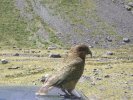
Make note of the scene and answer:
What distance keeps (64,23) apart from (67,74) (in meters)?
62.1

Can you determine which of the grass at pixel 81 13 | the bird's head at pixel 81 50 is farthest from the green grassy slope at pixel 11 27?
the bird's head at pixel 81 50

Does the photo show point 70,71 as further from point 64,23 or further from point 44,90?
point 64,23

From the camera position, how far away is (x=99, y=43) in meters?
63.8

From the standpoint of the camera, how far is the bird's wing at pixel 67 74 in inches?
335

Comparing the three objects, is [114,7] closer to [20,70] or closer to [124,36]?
[124,36]

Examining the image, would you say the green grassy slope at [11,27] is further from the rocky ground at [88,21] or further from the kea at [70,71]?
the kea at [70,71]

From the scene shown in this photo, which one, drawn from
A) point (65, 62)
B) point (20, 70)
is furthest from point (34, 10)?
point (65, 62)

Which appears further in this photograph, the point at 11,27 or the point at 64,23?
the point at 64,23

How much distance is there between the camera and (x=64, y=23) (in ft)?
234

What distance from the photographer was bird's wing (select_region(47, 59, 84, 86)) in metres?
8.50

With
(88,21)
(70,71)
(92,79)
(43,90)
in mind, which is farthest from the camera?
(88,21)

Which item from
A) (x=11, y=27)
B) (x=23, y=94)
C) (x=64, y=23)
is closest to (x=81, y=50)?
(x=23, y=94)

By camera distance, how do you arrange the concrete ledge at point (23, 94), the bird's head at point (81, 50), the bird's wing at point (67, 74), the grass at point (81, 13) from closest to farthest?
the concrete ledge at point (23, 94) < the bird's wing at point (67, 74) < the bird's head at point (81, 50) < the grass at point (81, 13)

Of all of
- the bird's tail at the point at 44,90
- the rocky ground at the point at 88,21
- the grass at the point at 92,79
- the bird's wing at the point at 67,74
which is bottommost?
the rocky ground at the point at 88,21
